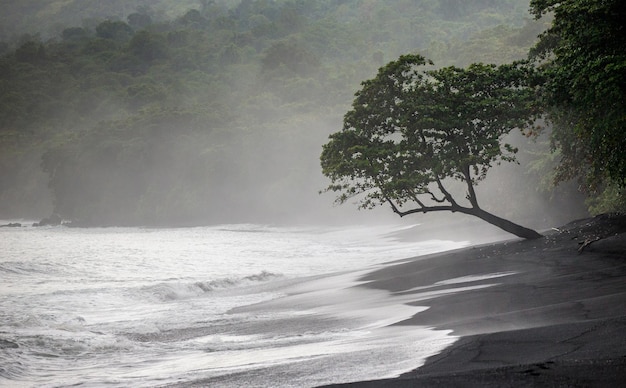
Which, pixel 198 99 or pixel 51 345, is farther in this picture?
pixel 198 99

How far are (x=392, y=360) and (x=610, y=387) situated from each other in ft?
11.6

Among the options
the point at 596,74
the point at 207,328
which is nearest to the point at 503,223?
the point at 596,74

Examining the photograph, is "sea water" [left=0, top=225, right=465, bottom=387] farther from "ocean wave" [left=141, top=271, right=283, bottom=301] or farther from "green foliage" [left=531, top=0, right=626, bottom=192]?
"green foliage" [left=531, top=0, right=626, bottom=192]

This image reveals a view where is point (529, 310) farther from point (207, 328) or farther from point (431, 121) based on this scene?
point (431, 121)

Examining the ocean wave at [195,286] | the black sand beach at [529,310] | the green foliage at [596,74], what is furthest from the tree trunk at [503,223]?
the ocean wave at [195,286]

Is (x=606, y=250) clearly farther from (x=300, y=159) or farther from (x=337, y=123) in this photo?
(x=337, y=123)

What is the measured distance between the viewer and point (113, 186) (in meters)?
133

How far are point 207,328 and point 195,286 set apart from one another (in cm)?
1207

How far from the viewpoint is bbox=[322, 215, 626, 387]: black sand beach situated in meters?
7.74

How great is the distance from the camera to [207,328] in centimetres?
1723

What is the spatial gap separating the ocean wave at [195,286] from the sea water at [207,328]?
0.05m

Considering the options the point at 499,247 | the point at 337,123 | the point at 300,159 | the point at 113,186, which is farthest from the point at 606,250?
the point at 113,186

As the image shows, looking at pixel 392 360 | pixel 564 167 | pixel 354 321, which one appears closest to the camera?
pixel 392 360

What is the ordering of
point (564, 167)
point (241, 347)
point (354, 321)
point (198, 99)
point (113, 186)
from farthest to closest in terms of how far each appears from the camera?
point (198, 99)
point (113, 186)
point (564, 167)
point (354, 321)
point (241, 347)
